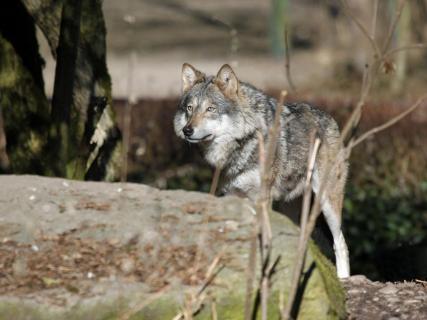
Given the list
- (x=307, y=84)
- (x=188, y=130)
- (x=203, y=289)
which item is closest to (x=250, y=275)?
(x=203, y=289)

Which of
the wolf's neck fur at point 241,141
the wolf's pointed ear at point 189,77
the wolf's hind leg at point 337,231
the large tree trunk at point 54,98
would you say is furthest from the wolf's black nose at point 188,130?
the wolf's hind leg at point 337,231

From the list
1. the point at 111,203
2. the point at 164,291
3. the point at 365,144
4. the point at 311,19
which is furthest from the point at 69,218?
the point at 311,19

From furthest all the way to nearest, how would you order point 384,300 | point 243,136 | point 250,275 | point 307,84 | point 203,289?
point 307,84 < point 243,136 < point 384,300 < point 203,289 < point 250,275

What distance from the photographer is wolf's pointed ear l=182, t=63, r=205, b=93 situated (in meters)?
7.45

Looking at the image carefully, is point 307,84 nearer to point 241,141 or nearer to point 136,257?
point 241,141

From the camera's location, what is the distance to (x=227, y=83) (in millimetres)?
7238

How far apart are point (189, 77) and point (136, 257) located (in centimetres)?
301

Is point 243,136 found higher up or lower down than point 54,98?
lower down

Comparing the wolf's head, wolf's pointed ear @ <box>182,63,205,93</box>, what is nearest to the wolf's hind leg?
the wolf's head

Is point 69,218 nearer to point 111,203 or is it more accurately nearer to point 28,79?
point 111,203

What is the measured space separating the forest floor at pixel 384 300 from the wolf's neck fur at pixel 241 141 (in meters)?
1.77

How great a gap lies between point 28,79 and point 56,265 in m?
2.83

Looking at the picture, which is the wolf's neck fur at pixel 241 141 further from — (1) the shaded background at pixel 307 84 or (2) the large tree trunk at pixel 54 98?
(2) the large tree trunk at pixel 54 98

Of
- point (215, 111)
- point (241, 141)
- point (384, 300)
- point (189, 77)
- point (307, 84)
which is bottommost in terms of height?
point (307, 84)
